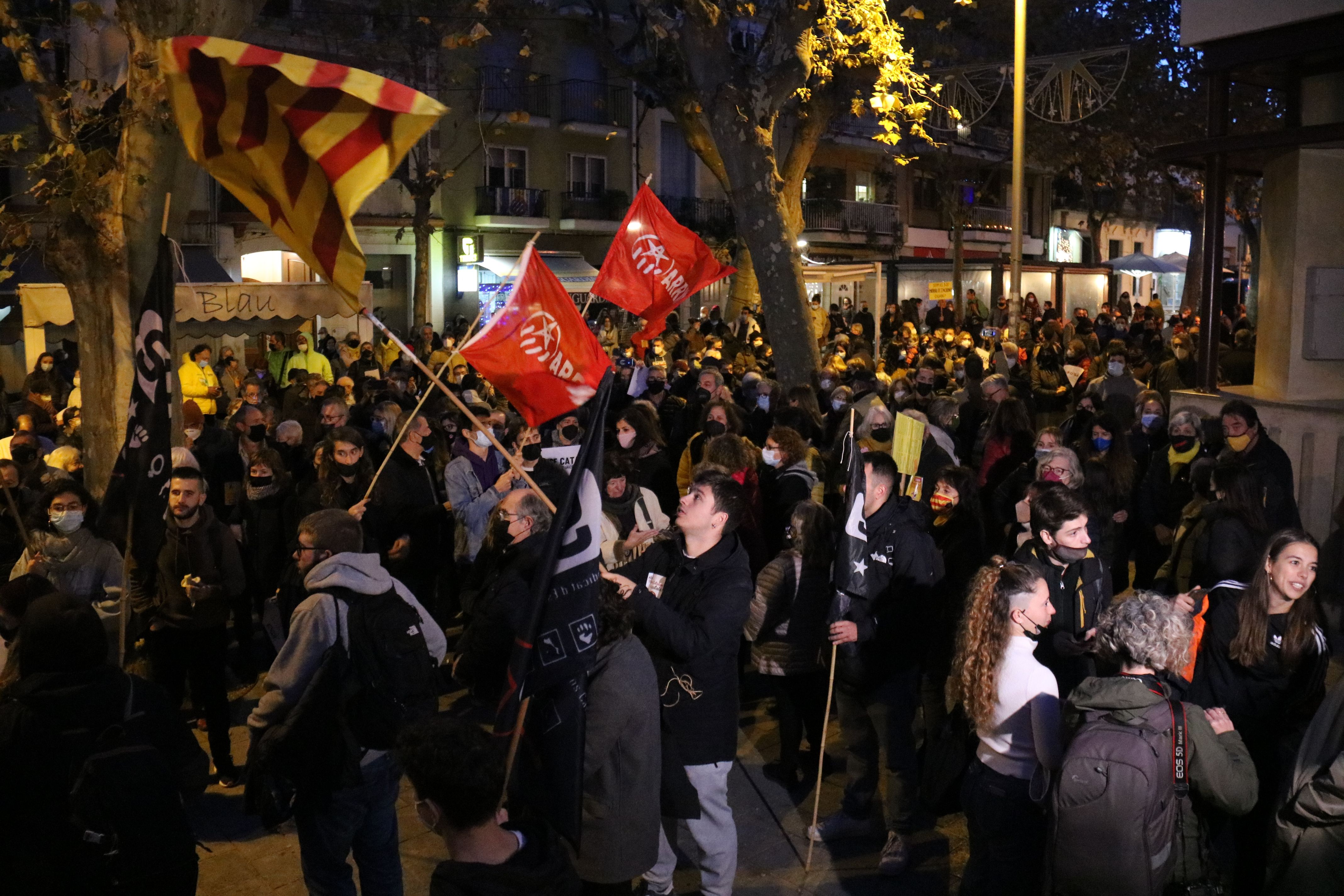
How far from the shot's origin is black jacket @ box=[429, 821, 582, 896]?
294 centimetres

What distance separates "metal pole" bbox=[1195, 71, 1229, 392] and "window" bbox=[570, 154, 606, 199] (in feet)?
86.4

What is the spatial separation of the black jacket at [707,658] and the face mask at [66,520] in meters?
2.92

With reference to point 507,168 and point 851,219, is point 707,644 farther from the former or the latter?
point 851,219

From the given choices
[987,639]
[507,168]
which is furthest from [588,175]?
[987,639]

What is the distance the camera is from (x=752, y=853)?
18.0 ft

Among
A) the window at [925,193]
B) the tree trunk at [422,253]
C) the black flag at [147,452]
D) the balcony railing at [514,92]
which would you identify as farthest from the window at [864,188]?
the black flag at [147,452]

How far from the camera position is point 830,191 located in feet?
140

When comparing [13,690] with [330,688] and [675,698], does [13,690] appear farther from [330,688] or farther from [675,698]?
[675,698]

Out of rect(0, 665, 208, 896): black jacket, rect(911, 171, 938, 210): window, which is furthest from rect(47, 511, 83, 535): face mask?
rect(911, 171, 938, 210): window

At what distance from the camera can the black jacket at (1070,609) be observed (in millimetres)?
5047

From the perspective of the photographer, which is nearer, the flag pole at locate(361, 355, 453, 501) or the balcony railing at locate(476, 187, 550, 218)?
the flag pole at locate(361, 355, 453, 501)

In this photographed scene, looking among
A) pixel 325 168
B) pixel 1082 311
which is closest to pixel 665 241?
pixel 325 168

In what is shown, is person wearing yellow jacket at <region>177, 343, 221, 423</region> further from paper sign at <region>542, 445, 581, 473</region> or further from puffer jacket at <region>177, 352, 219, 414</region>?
paper sign at <region>542, 445, 581, 473</region>

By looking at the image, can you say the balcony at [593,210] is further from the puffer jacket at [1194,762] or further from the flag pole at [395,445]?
the puffer jacket at [1194,762]
